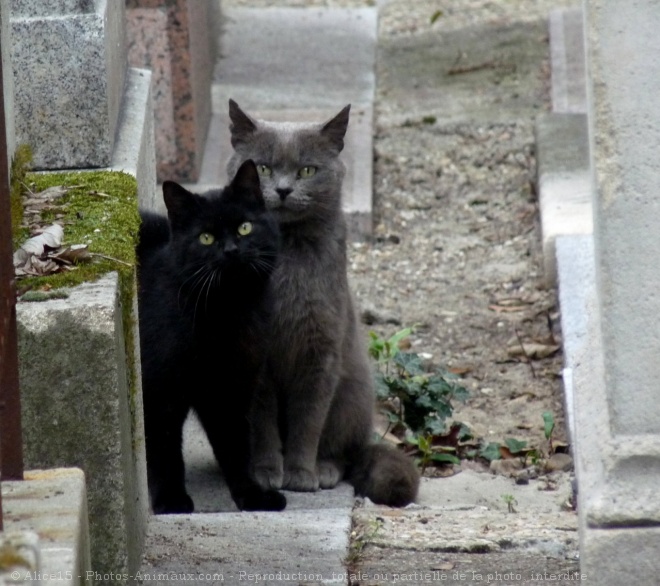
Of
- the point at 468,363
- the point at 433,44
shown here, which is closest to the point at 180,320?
the point at 468,363

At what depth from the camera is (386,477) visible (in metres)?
4.32

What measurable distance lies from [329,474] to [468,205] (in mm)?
3379

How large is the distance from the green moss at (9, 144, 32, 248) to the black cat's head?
0.55 metres

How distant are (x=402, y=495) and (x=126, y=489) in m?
1.71

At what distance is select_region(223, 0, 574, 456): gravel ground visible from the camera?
18.9ft

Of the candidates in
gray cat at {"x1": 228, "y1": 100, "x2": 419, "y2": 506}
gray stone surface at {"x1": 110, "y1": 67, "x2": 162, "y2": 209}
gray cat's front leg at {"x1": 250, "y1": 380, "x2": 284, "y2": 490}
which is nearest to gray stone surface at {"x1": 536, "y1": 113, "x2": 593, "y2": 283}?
gray cat at {"x1": 228, "y1": 100, "x2": 419, "y2": 506}

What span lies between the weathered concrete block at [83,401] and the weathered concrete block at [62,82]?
1.24 meters

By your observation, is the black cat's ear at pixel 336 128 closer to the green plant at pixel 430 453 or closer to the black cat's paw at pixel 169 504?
the green plant at pixel 430 453

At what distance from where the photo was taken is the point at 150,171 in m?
4.49

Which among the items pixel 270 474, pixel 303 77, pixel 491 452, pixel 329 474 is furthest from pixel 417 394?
pixel 303 77

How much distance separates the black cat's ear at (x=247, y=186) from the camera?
396 centimetres

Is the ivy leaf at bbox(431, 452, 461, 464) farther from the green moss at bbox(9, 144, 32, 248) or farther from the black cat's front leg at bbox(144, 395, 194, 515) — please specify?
the green moss at bbox(9, 144, 32, 248)

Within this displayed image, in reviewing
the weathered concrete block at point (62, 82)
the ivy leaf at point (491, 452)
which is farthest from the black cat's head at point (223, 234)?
the ivy leaf at point (491, 452)

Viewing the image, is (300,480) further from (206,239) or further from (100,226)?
(100,226)
